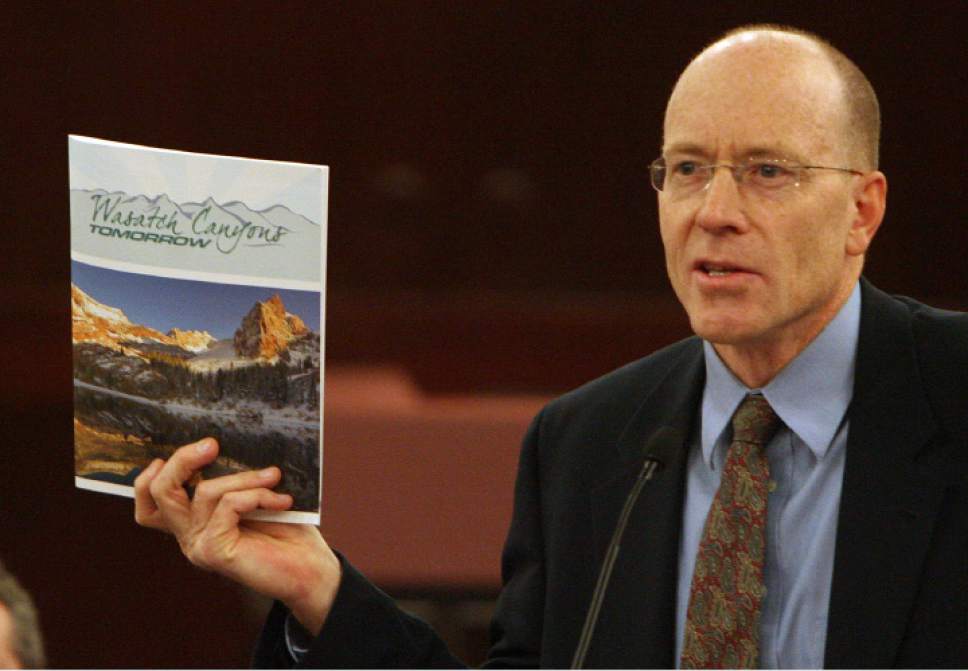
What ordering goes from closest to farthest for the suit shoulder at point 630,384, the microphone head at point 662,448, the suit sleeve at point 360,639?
the microphone head at point 662,448 < the suit sleeve at point 360,639 < the suit shoulder at point 630,384

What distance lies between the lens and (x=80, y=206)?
1602 mm

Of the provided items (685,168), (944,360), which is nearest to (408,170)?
(685,168)

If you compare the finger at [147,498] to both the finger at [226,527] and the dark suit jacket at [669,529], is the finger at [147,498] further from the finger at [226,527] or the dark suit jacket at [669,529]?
the dark suit jacket at [669,529]

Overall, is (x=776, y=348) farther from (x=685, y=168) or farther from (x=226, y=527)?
(x=226, y=527)

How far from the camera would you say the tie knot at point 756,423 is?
62.9 inches

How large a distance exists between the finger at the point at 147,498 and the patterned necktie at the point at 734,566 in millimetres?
611

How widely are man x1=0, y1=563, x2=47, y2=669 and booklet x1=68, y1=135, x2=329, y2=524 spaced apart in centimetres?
16

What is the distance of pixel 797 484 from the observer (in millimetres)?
1578

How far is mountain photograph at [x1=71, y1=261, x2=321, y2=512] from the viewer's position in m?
1.56

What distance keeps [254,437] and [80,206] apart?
32 centimetres

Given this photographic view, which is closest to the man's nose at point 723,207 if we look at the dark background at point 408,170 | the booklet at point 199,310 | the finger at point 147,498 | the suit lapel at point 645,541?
the suit lapel at point 645,541

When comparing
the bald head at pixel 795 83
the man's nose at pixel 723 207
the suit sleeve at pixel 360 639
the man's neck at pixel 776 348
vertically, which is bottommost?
the suit sleeve at pixel 360 639

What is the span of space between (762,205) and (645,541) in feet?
1.31

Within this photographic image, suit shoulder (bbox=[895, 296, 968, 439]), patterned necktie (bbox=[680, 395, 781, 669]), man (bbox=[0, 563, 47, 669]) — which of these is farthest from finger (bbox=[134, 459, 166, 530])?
suit shoulder (bbox=[895, 296, 968, 439])
